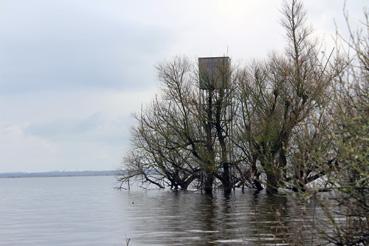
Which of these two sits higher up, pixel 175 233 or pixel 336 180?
pixel 336 180

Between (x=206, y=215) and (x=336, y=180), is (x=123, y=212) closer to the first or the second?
(x=206, y=215)

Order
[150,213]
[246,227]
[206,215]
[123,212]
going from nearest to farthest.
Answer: [246,227] → [206,215] → [150,213] → [123,212]

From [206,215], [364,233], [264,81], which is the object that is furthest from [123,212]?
[364,233]

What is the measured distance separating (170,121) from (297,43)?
40.4 ft

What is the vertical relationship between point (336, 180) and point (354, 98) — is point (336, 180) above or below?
below

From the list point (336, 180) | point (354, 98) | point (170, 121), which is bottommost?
point (336, 180)

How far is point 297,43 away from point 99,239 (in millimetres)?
26551

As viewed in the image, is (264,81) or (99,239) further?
(264,81)

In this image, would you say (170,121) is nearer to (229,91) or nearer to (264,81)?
(229,91)

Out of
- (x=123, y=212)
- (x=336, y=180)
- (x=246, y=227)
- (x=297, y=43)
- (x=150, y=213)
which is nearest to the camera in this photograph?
(x=336, y=180)

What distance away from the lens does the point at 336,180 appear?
7777 mm

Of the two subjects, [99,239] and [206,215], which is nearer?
[99,239]

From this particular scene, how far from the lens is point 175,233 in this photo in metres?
22.2

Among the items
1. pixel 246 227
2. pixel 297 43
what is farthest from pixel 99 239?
pixel 297 43
